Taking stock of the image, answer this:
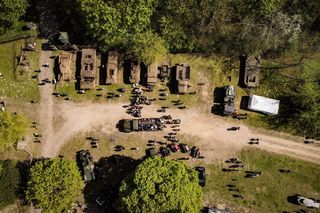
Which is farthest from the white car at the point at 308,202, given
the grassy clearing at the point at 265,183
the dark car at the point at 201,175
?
the dark car at the point at 201,175

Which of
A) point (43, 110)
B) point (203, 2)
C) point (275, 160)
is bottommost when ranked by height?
point (275, 160)

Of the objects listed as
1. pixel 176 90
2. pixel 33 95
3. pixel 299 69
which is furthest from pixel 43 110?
pixel 299 69

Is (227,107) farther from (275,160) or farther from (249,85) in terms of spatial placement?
(275,160)

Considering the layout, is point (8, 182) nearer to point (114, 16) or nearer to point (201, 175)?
point (201, 175)

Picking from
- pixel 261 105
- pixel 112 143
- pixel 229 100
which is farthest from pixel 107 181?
pixel 261 105

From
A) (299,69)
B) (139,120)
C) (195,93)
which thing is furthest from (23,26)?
(299,69)

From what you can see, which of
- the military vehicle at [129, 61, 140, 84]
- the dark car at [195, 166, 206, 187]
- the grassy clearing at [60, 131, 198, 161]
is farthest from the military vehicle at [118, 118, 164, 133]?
the dark car at [195, 166, 206, 187]

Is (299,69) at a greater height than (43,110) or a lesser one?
greater
